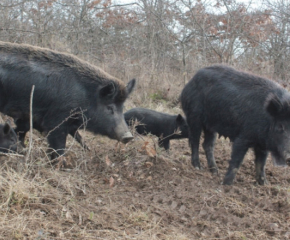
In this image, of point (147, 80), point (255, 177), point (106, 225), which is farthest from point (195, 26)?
point (106, 225)

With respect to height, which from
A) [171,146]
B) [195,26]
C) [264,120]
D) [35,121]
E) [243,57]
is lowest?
[171,146]

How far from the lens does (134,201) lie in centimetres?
478

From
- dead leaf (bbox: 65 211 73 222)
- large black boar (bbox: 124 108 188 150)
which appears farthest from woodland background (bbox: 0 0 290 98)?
dead leaf (bbox: 65 211 73 222)

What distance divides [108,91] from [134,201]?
2.19 meters

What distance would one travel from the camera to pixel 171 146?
8641mm

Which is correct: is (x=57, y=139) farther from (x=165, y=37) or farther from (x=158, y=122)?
(x=165, y=37)

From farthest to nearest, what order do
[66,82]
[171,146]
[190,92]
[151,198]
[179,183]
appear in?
[171,146], [190,92], [66,82], [179,183], [151,198]

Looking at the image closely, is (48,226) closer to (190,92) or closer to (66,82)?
(66,82)

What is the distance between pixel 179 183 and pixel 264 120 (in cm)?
165

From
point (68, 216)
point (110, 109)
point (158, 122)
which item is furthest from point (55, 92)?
point (158, 122)

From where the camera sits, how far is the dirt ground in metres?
3.96

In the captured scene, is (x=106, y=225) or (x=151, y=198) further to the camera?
(x=151, y=198)

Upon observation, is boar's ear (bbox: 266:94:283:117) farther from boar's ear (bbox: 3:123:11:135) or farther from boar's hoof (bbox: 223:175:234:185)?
boar's ear (bbox: 3:123:11:135)

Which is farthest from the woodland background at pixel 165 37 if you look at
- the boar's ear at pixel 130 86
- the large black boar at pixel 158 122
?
the boar's ear at pixel 130 86
